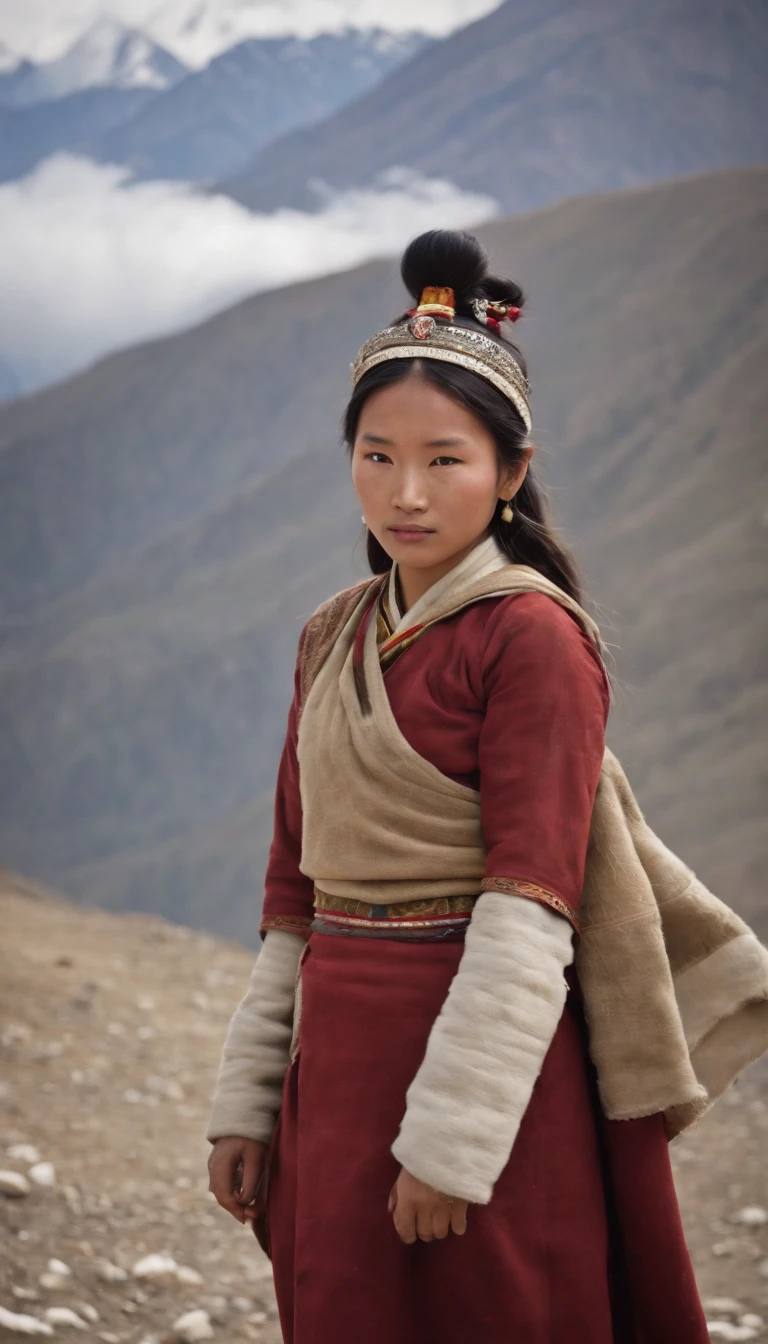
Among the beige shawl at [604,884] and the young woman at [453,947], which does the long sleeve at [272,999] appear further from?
the beige shawl at [604,884]

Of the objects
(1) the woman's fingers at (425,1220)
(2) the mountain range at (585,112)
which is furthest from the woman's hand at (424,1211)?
(2) the mountain range at (585,112)

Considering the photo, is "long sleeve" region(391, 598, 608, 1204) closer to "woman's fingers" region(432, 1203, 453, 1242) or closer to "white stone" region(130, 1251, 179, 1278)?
"woman's fingers" region(432, 1203, 453, 1242)

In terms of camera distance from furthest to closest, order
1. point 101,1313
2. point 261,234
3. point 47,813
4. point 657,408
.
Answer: point 261,234 → point 47,813 → point 657,408 → point 101,1313

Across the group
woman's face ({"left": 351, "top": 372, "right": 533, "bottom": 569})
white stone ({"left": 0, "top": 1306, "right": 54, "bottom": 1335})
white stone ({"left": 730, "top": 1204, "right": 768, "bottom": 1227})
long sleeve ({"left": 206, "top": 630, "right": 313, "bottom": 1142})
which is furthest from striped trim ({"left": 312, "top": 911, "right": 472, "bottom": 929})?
white stone ({"left": 730, "top": 1204, "right": 768, "bottom": 1227})

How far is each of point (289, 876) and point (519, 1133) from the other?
44 centimetres

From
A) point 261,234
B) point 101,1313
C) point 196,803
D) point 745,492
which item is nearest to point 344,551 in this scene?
point 196,803

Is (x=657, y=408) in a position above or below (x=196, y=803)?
above

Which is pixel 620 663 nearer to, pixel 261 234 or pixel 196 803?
pixel 196 803

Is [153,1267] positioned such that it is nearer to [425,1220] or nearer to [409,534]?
[425,1220]

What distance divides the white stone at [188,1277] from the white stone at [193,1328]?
0.48 feet

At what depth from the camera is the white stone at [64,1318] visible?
2.24 meters

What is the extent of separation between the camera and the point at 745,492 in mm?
12258

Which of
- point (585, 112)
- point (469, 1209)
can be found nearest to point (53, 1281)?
point (469, 1209)

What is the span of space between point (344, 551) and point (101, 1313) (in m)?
15.2
